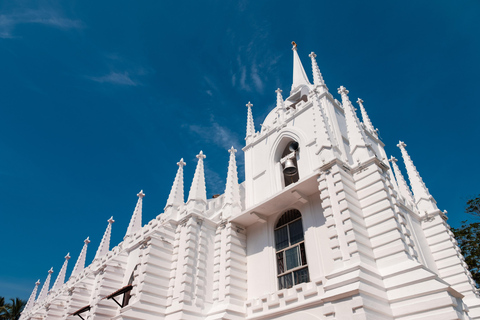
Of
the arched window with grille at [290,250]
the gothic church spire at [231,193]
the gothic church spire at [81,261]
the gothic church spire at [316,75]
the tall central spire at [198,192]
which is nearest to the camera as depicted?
the arched window with grille at [290,250]

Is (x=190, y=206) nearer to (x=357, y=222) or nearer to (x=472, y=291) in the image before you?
(x=357, y=222)

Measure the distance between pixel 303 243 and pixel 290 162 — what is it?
5.49 metres

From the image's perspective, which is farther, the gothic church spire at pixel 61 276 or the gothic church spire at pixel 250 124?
the gothic church spire at pixel 61 276

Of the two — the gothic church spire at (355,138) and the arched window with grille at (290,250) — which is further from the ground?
the gothic church spire at (355,138)

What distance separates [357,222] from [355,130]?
19.6ft

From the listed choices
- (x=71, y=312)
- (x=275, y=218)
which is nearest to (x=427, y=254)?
(x=275, y=218)

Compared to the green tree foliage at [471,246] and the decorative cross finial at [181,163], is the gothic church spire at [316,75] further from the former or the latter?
the green tree foliage at [471,246]

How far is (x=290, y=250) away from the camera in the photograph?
18.2 meters

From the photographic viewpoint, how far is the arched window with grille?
17125 millimetres

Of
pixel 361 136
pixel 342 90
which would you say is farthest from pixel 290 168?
pixel 342 90

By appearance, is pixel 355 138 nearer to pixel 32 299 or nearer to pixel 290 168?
pixel 290 168

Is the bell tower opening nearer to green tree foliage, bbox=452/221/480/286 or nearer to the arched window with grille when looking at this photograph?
the arched window with grille

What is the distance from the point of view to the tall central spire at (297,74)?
29484 mm

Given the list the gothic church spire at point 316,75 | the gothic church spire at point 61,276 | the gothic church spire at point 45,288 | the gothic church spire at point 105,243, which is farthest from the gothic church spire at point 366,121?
the gothic church spire at point 45,288
